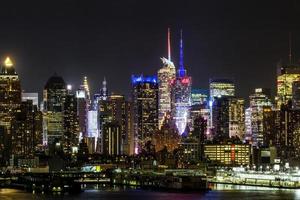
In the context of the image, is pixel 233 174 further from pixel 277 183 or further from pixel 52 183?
pixel 52 183

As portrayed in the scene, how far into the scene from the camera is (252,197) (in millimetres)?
84562

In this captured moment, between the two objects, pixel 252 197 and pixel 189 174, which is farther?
pixel 189 174

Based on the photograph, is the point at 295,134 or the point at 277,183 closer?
the point at 277,183

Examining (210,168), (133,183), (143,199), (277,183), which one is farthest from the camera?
(210,168)

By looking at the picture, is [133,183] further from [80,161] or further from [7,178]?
[80,161]

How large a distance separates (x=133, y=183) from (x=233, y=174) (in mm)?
14174

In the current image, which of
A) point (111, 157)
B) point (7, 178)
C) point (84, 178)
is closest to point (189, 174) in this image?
point (84, 178)

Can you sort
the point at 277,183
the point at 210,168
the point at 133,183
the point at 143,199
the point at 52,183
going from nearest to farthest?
the point at 143,199, the point at 52,183, the point at 277,183, the point at 133,183, the point at 210,168

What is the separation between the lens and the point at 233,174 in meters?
122

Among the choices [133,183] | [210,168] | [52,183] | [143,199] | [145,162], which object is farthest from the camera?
[145,162]

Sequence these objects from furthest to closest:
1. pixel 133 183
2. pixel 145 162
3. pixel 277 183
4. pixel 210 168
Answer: pixel 145 162 → pixel 210 168 → pixel 133 183 → pixel 277 183

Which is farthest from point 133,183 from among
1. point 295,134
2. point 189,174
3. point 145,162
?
point 295,134

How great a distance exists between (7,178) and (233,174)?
30585 millimetres

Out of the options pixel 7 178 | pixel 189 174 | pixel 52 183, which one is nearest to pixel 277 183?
pixel 189 174
